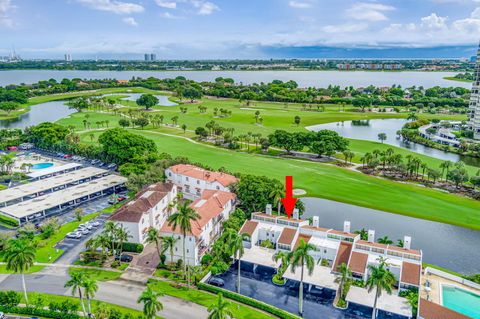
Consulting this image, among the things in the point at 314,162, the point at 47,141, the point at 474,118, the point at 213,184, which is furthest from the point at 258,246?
the point at 474,118

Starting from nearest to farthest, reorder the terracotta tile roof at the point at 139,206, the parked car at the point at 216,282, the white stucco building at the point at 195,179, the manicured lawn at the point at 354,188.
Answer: the parked car at the point at 216,282 < the terracotta tile roof at the point at 139,206 < the white stucco building at the point at 195,179 < the manicured lawn at the point at 354,188

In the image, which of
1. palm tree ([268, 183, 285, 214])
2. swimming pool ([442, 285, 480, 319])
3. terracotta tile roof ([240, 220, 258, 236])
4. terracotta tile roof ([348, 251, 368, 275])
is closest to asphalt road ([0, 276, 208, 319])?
terracotta tile roof ([240, 220, 258, 236])

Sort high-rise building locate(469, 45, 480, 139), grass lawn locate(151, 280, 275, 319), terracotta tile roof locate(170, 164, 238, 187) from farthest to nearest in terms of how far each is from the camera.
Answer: high-rise building locate(469, 45, 480, 139) < terracotta tile roof locate(170, 164, 238, 187) < grass lawn locate(151, 280, 275, 319)

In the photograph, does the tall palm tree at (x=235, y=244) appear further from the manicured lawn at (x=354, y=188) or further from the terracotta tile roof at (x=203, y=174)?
the manicured lawn at (x=354, y=188)

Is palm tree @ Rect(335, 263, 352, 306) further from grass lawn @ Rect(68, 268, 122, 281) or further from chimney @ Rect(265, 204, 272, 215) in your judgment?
grass lawn @ Rect(68, 268, 122, 281)

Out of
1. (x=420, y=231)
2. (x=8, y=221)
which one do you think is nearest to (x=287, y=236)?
(x=420, y=231)

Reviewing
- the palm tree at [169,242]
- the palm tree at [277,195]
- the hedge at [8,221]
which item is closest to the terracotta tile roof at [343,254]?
the palm tree at [277,195]

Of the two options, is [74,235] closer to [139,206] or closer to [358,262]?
[139,206]
